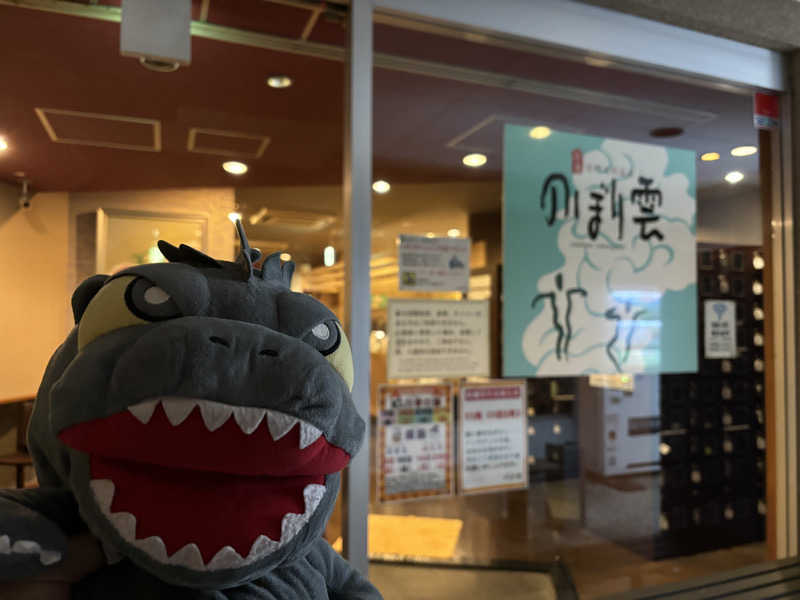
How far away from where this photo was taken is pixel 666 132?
2.46 m

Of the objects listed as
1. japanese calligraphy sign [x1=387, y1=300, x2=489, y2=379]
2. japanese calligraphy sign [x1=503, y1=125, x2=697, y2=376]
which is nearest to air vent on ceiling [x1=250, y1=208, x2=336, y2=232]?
japanese calligraphy sign [x1=387, y1=300, x2=489, y2=379]

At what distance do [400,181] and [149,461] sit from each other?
58.7 inches

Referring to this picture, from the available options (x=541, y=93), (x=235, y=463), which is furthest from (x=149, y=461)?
(x=541, y=93)

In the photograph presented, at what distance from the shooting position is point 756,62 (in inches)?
97.9

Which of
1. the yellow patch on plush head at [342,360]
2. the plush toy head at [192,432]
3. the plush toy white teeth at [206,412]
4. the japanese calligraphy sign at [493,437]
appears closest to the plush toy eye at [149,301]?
the plush toy head at [192,432]

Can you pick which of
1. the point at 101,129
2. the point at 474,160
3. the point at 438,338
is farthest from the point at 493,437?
the point at 101,129

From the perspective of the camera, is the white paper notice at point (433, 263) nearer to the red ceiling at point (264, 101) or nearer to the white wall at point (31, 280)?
the red ceiling at point (264, 101)

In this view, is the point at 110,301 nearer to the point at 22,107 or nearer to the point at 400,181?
the point at 22,107

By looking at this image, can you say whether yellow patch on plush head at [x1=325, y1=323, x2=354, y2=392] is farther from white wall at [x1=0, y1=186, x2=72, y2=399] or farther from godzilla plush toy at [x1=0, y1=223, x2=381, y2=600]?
white wall at [x1=0, y1=186, x2=72, y2=399]

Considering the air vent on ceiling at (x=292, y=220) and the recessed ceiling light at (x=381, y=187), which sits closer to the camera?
the air vent on ceiling at (x=292, y=220)

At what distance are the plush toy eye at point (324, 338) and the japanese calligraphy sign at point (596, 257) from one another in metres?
1.33

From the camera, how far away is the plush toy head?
29.3 inches

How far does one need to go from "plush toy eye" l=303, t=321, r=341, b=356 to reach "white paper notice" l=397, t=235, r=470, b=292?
1.12m

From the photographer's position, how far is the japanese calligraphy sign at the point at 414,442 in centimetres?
206
